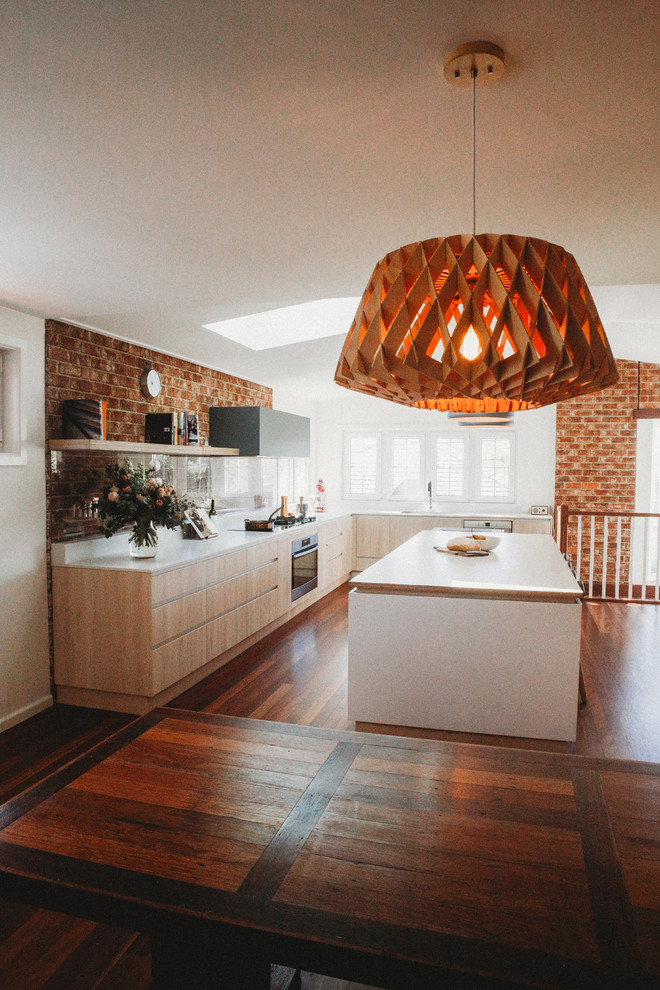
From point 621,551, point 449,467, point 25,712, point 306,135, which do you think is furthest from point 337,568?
point 306,135

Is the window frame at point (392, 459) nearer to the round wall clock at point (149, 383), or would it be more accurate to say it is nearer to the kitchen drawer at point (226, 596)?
the kitchen drawer at point (226, 596)

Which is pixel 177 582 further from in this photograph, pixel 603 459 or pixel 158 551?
pixel 603 459

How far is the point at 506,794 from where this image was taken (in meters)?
1.42

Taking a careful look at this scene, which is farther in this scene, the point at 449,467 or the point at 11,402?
the point at 449,467

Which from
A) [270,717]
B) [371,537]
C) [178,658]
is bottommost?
[270,717]

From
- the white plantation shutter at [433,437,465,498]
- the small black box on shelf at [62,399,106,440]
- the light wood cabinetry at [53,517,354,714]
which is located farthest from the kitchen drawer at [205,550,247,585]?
the white plantation shutter at [433,437,465,498]

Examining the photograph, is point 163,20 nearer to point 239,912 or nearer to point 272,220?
point 272,220

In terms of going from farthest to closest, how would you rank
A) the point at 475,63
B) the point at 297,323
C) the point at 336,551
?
the point at 336,551
the point at 297,323
the point at 475,63

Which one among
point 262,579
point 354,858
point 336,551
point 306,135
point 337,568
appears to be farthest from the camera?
point 337,568

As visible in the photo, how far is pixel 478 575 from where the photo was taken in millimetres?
3715

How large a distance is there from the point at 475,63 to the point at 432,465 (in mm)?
6896

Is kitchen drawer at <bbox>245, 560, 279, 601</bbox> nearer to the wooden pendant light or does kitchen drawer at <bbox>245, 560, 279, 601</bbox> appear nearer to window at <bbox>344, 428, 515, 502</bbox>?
window at <bbox>344, 428, 515, 502</bbox>

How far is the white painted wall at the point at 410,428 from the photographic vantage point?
7.79 m

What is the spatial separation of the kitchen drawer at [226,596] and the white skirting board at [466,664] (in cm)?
124
